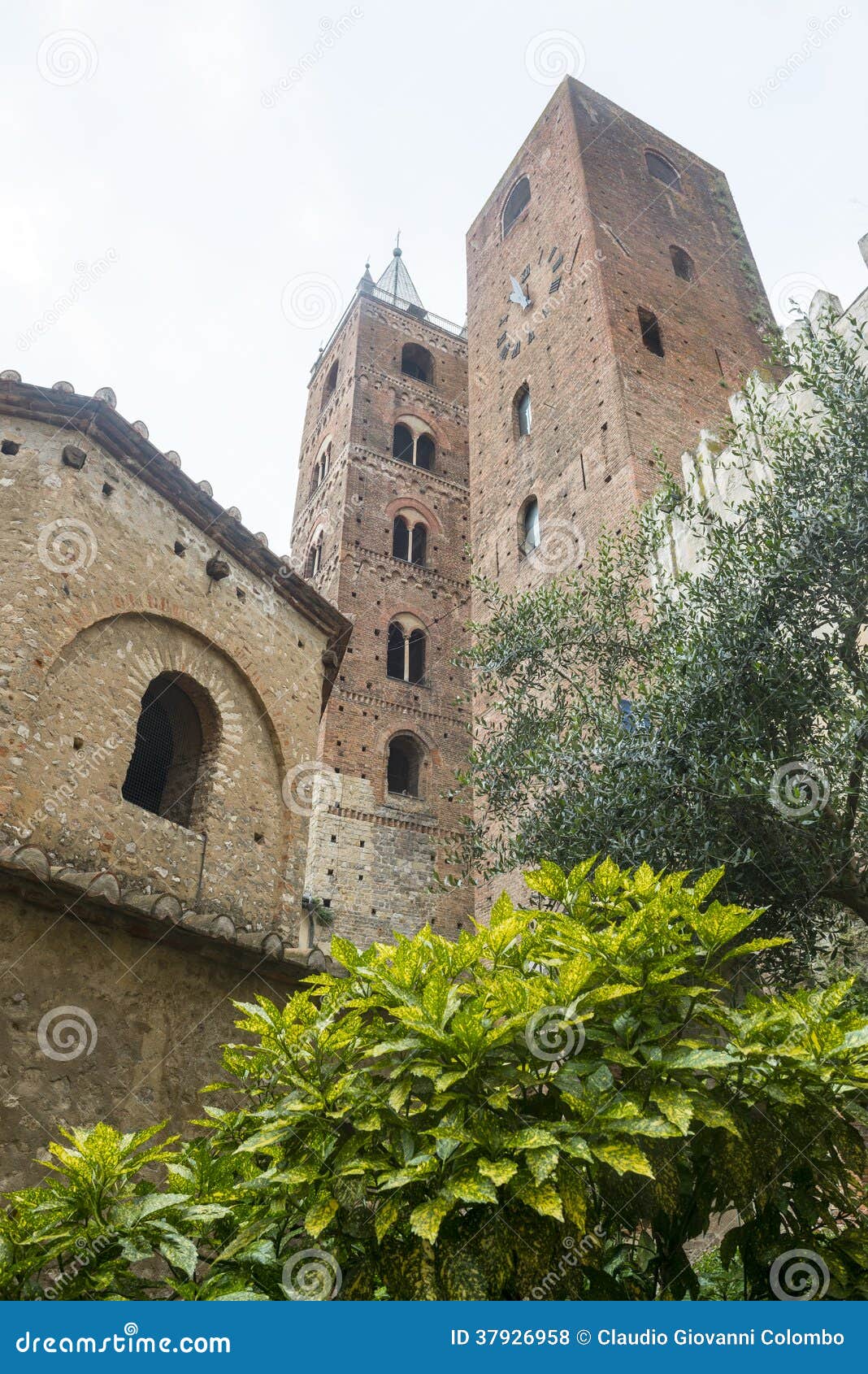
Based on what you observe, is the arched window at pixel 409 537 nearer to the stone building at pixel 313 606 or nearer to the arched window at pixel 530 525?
the stone building at pixel 313 606

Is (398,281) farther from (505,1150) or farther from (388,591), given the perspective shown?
(505,1150)

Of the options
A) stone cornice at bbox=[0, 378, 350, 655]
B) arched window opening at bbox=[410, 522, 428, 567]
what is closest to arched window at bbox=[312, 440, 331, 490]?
arched window opening at bbox=[410, 522, 428, 567]

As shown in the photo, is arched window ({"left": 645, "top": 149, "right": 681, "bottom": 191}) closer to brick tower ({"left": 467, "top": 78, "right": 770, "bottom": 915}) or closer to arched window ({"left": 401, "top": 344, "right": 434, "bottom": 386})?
brick tower ({"left": 467, "top": 78, "right": 770, "bottom": 915})

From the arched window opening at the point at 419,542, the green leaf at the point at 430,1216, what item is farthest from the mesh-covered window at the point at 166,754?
the arched window opening at the point at 419,542

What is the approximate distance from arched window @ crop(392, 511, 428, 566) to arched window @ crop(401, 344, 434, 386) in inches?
231

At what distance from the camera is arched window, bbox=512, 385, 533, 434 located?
17672 mm

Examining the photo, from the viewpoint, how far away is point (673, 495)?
9.39 meters

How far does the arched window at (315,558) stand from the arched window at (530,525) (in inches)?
300

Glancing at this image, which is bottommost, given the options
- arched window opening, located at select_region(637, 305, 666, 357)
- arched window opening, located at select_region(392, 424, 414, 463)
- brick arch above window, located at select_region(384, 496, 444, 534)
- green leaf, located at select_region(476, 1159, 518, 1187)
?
green leaf, located at select_region(476, 1159, 518, 1187)

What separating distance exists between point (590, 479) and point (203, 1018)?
11.3 m

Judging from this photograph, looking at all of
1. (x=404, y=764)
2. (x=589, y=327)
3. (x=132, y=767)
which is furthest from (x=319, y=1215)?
(x=404, y=764)

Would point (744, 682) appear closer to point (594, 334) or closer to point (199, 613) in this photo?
point (199, 613)

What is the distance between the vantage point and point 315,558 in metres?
23.6
